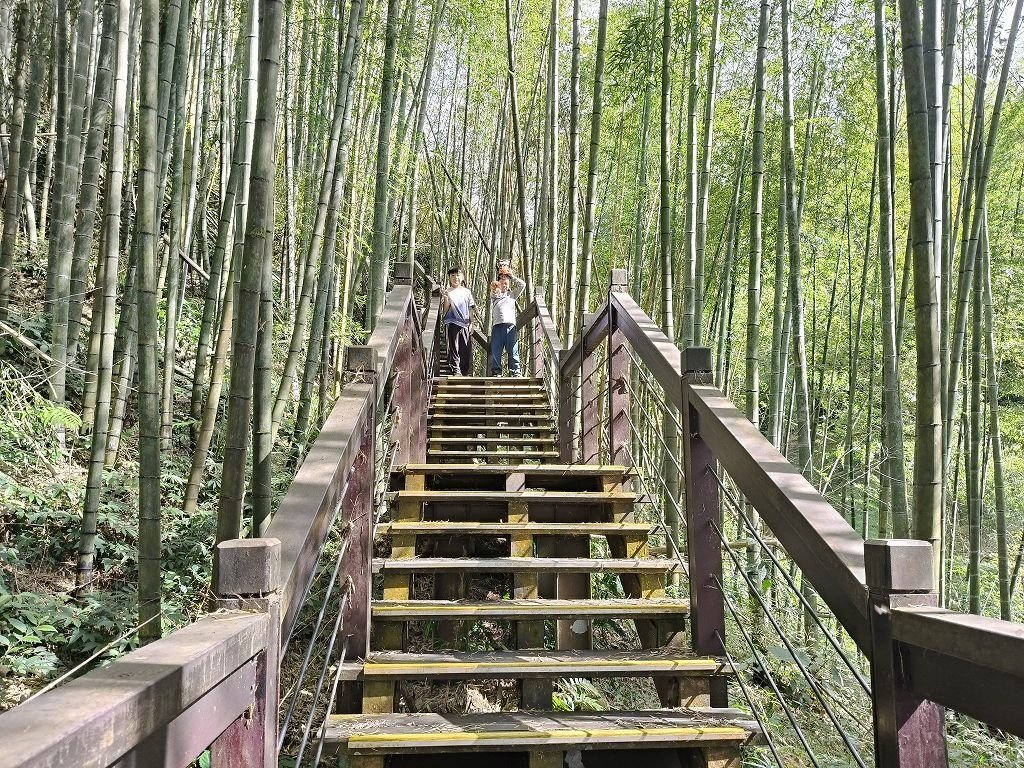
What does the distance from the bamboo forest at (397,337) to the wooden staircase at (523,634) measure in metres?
0.04

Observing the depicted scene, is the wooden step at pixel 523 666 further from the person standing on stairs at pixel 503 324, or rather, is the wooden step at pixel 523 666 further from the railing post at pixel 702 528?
the person standing on stairs at pixel 503 324

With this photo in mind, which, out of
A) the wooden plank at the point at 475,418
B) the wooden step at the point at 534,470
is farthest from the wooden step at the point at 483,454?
the wooden plank at the point at 475,418

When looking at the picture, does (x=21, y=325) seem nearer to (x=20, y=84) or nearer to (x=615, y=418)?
(x=20, y=84)

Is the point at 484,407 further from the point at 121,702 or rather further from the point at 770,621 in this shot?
the point at 121,702

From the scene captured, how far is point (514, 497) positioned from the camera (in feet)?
9.11

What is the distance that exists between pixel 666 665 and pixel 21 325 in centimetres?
416

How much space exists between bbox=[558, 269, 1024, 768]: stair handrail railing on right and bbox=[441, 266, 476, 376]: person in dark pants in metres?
4.54

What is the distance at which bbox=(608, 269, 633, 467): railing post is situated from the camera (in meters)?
3.21

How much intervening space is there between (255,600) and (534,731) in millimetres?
985

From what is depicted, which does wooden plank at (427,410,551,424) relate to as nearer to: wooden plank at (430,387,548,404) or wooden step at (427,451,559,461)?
wooden plank at (430,387,548,404)

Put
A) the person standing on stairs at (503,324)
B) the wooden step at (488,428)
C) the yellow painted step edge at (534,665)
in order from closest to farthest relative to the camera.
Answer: the yellow painted step edge at (534,665) → the wooden step at (488,428) → the person standing on stairs at (503,324)

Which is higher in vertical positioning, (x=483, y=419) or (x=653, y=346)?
(x=653, y=346)

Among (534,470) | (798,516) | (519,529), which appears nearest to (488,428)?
(534,470)

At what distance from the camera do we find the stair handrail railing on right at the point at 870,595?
0.87 meters
